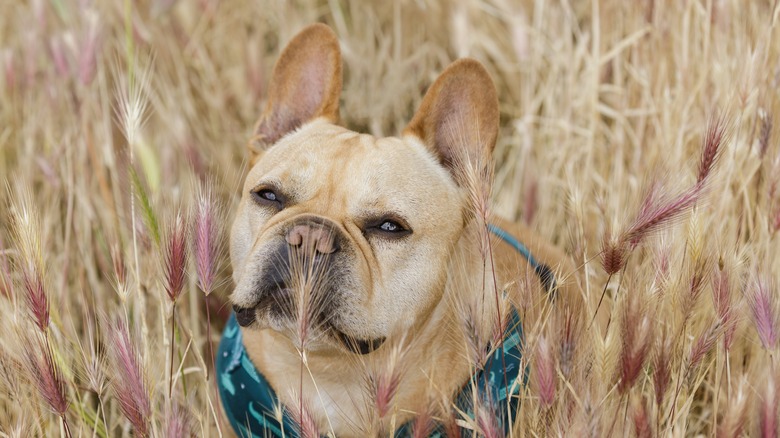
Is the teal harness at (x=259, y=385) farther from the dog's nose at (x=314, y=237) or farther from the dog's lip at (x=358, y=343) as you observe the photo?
the dog's nose at (x=314, y=237)

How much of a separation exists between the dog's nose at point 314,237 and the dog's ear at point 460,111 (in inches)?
18.1

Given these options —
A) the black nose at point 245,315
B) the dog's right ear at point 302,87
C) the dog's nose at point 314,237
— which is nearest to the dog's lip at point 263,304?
the black nose at point 245,315

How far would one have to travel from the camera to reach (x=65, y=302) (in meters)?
2.59

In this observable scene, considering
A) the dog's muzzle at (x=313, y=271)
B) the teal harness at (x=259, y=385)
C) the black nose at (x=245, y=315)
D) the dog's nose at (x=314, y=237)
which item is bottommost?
the teal harness at (x=259, y=385)

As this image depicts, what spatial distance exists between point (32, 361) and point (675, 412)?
4.32 feet

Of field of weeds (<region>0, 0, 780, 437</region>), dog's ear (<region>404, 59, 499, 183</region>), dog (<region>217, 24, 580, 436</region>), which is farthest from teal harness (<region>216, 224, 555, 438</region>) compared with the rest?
dog's ear (<region>404, 59, 499, 183</region>)

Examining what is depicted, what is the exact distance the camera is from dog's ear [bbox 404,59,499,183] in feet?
8.00

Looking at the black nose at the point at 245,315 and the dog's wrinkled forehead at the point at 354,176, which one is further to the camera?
the dog's wrinkled forehead at the point at 354,176

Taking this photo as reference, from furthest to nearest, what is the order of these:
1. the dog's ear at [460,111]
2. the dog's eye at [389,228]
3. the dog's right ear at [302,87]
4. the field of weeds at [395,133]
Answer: the dog's right ear at [302,87]
the dog's ear at [460,111]
the dog's eye at [389,228]
the field of weeds at [395,133]

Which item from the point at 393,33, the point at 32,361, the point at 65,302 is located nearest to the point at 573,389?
the point at 32,361

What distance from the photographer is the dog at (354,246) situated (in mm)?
2104

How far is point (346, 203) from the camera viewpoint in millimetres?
2332

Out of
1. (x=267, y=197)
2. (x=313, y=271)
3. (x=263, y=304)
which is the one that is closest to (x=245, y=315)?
(x=263, y=304)

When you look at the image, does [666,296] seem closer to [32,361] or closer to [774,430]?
[774,430]
